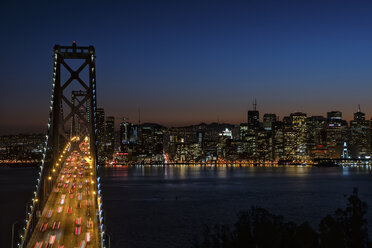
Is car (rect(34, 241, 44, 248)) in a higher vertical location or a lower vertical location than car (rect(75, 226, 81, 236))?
lower

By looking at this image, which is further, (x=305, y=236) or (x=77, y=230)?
(x=77, y=230)

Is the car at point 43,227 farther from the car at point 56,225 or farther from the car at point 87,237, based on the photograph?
the car at point 87,237

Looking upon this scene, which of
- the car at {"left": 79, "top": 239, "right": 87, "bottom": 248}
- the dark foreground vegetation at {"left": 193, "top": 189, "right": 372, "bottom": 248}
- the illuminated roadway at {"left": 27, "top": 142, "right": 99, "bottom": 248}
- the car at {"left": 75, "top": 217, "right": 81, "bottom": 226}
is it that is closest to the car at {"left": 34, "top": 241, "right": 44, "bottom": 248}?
the illuminated roadway at {"left": 27, "top": 142, "right": 99, "bottom": 248}

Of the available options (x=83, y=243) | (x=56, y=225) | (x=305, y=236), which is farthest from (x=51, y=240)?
(x=305, y=236)

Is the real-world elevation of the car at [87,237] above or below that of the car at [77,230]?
below

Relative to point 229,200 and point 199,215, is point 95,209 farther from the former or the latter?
point 229,200

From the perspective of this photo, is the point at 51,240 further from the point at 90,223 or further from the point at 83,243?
the point at 90,223

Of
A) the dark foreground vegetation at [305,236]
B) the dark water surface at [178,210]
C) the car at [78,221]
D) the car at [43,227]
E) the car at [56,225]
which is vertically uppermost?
the dark foreground vegetation at [305,236]

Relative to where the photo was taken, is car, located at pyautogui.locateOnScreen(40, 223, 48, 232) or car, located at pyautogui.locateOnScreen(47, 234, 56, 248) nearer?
car, located at pyautogui.locateOnScreen(47, 234, 56, 248)

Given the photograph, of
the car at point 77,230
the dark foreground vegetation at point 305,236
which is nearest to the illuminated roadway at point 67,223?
the car at point 77,230

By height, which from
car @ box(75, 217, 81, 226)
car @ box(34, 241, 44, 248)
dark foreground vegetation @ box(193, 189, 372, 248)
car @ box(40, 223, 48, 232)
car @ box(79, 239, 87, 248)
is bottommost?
car @ box(34, 241, 44, 248)

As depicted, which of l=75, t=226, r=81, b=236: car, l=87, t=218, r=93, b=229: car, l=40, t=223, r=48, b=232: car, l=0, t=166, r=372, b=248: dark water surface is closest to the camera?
l=75, t=226, r=81, b=236: car

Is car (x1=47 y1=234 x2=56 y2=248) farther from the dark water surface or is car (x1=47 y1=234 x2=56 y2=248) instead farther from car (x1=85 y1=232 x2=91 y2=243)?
the dark water surface
